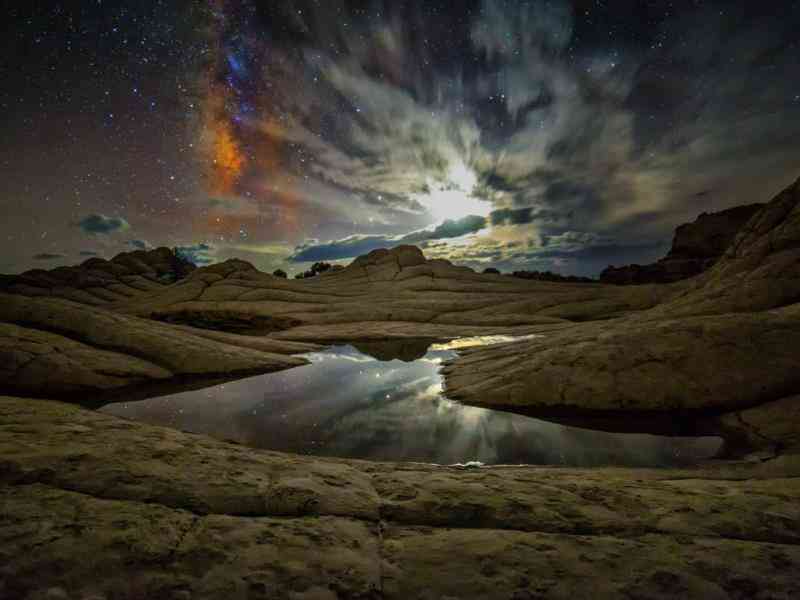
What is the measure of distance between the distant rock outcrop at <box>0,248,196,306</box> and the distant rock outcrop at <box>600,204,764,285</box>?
72135mm

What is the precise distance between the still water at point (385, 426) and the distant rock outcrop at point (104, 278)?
53.3m

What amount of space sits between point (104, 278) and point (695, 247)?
88506 mm

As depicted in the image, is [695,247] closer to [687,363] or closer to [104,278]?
[687,363]

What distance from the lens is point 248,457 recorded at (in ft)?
11.5

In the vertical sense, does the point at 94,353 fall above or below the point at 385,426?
above

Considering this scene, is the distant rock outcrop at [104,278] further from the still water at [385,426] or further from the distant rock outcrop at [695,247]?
the distant rock outcrop at [695,247]

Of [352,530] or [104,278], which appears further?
[104,278]

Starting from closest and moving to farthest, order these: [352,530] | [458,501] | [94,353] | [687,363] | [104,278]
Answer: [352,530], [458,501], [687,363], [94,353], [104,278]

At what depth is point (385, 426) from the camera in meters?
6.13

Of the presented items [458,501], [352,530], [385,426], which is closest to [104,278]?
[385,426]

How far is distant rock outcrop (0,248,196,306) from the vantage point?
1954 inches

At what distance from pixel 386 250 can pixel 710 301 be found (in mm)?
43066

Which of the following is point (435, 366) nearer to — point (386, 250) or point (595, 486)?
point (595, 486)

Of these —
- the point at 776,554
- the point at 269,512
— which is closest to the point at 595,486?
the point at 776,554
